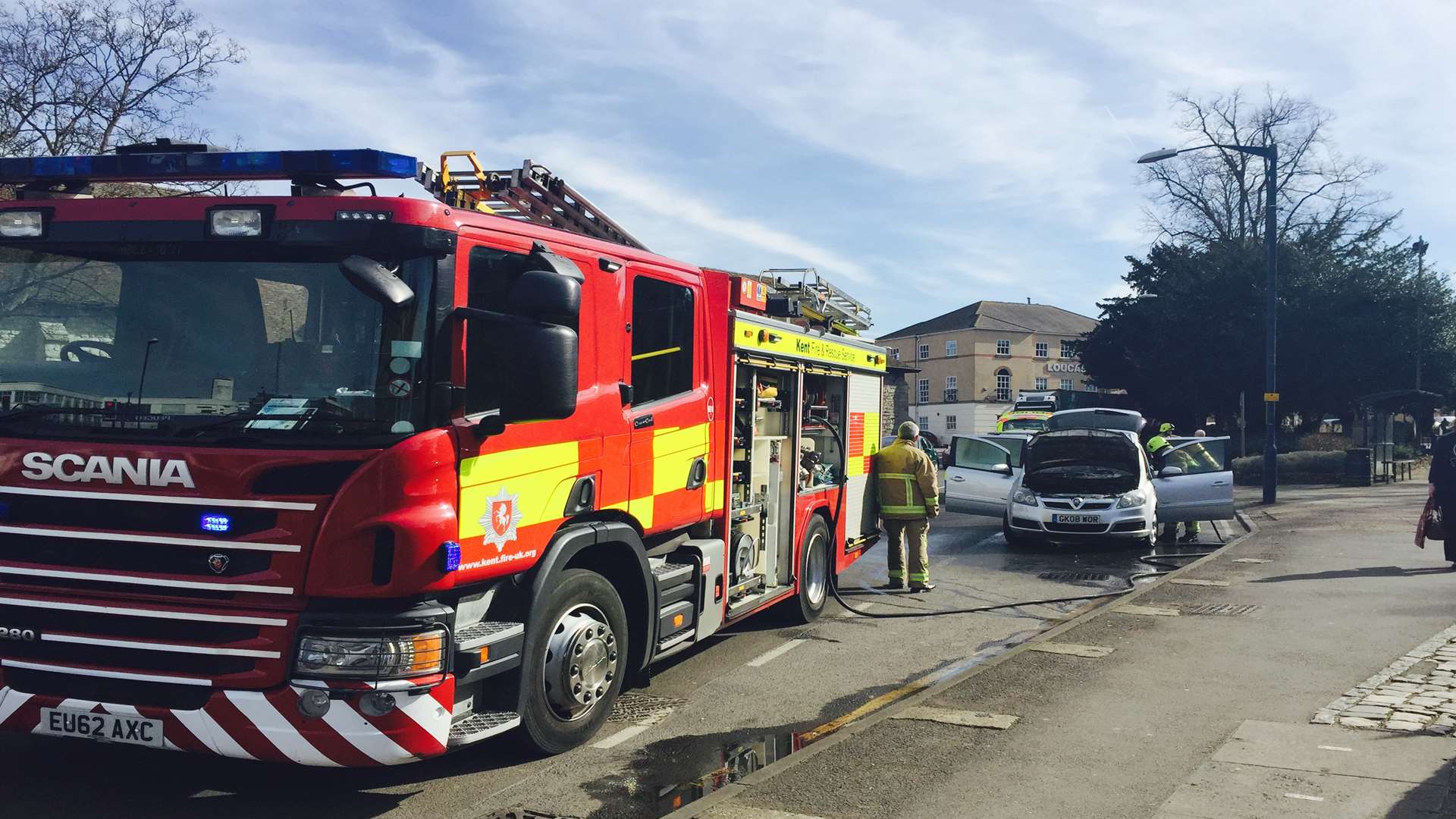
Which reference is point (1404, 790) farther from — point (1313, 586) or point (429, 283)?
point (1313, 586)

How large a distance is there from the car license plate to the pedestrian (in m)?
12.0

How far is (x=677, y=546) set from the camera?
7.04 metres

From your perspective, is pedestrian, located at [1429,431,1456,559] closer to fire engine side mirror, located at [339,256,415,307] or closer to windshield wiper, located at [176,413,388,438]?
fire engine side mirror, located at [339,256,415,307]

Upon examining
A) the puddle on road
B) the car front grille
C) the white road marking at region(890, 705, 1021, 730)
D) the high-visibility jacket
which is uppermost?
the high-visibility jacket

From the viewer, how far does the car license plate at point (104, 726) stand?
14.8ft

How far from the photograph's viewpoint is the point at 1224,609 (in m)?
10.1

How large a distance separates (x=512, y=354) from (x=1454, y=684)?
19.6 feet

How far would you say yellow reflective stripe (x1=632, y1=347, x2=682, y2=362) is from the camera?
6379 mm

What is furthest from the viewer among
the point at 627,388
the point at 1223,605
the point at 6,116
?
the point at 6,116

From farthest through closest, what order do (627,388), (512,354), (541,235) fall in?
(627,388)
(541,235)
(512,354)

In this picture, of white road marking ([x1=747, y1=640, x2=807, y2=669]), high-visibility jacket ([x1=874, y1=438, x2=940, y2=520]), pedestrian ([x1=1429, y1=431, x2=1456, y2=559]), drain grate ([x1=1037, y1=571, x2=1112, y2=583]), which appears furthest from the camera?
drain grate ([x1=1037, y1=571, x2=1112, y2=583])

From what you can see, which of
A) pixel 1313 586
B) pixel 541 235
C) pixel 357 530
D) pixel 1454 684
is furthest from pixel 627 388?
pixel 1313 586

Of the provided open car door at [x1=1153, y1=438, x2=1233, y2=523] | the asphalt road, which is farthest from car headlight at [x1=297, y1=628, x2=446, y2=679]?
open car door at [x1=1153, y1=438, x2=1233, y2=523]

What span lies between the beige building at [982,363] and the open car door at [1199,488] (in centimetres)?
6552
